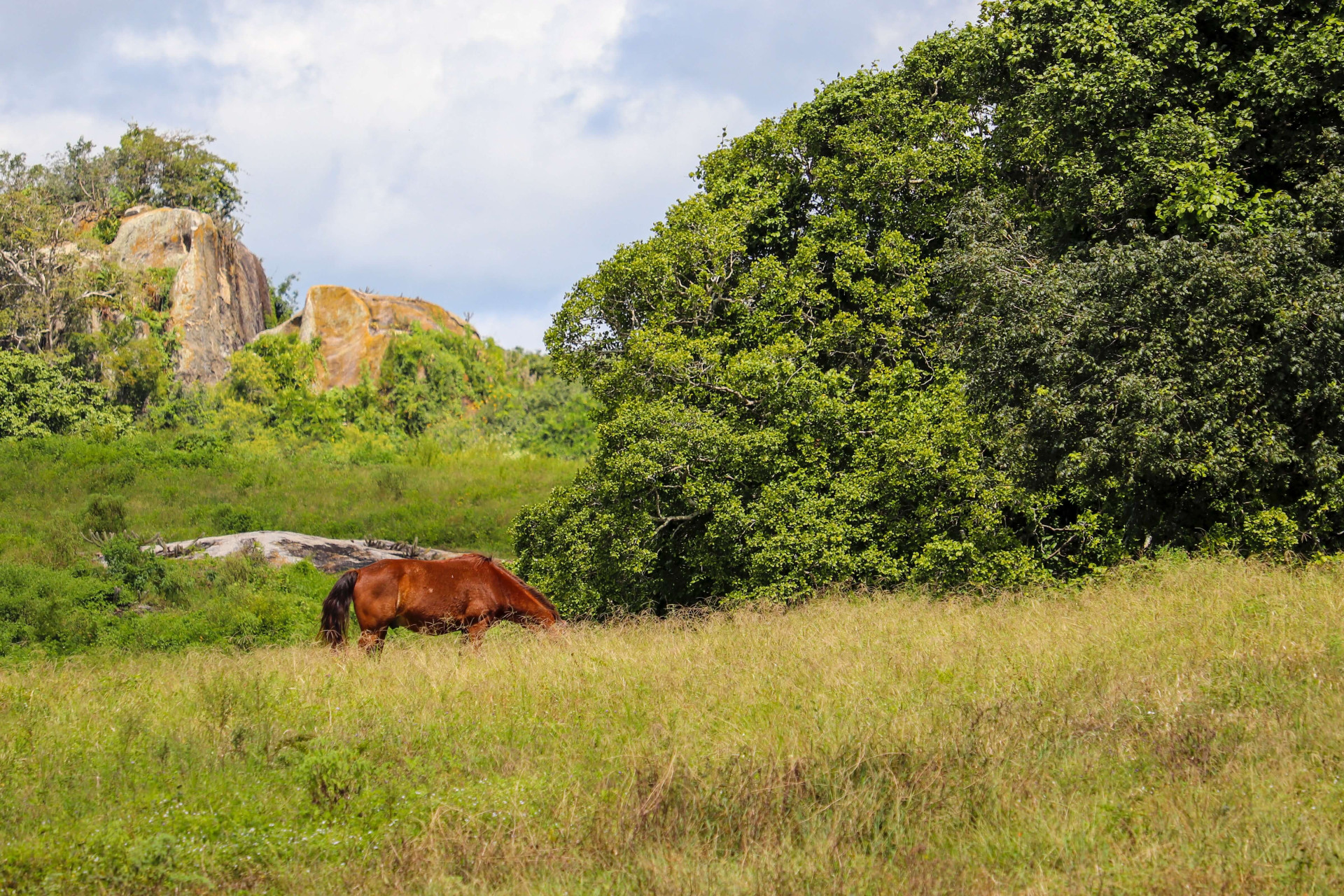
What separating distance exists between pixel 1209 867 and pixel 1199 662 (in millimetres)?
3279

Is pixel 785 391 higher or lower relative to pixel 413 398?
lower

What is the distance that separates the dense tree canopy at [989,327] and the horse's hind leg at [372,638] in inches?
175

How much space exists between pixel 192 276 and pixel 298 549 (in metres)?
32.1

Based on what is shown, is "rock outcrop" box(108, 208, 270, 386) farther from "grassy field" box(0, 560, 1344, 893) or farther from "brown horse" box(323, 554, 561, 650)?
"grassy field" box(0, 560, 1344, 893)

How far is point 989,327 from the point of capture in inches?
584

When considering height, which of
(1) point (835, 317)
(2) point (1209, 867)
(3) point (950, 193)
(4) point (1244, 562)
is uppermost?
(3) point (950, 193)

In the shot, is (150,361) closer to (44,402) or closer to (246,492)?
(44,402)

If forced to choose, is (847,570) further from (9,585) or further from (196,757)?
(9,585)

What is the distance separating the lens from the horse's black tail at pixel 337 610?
12.5 metres

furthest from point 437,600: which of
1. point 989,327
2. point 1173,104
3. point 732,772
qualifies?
point 1173,104

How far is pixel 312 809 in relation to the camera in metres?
5.67

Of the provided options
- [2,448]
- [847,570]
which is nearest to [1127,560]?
[847,570]

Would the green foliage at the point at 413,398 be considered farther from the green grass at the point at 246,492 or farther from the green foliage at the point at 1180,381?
the green foliage at the point at 1180,381

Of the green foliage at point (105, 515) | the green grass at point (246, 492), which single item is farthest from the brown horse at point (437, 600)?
the green foliage at point (105, 515)
